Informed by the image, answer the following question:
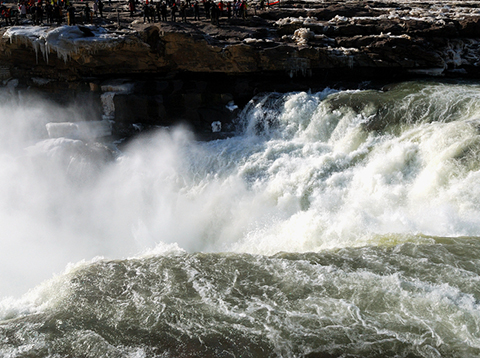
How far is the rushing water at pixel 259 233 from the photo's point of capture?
21.1 feet

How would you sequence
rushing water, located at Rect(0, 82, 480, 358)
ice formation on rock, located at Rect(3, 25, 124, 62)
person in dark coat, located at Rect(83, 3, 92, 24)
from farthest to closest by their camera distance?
person in dark coat, located at Rect(83, 3, 92, 24), ice formation on rock, located at Rect(3, 25, 124, 62), rushing water, located at Rect(0, 82, 480, 358)

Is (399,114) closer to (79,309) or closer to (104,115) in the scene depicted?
(79,309)

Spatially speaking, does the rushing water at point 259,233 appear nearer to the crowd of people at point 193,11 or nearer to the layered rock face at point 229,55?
the layered rock face at point 229,55

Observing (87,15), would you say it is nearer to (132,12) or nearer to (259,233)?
(132,12)

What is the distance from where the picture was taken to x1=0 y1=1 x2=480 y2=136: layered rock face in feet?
53.8

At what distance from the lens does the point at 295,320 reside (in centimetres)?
660

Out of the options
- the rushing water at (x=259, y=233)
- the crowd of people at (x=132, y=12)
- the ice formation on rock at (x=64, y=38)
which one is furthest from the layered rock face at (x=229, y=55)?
the rushing water at (x=259, y=233)

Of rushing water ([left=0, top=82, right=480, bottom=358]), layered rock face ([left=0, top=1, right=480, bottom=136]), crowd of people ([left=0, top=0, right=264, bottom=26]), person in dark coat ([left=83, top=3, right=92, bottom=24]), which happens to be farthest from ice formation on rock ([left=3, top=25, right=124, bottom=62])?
rushing water ([left=0, top=82, right=480, bottom=358])

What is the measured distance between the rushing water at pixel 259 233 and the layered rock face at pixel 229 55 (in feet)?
4.31

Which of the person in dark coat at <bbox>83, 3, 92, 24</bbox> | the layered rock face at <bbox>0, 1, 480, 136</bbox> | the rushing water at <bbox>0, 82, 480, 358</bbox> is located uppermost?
the person in dark coat at <bbox>83, 3, 92, 24</bbox>

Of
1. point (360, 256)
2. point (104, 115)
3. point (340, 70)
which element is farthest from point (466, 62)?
point (104, 115)

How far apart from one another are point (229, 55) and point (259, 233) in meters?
8.09

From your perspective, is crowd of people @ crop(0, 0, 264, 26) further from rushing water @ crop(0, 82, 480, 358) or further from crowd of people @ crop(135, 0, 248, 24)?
rushing water @ crop(0, 82, 480, 358)

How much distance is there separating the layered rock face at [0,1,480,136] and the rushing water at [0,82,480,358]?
4.31ft
